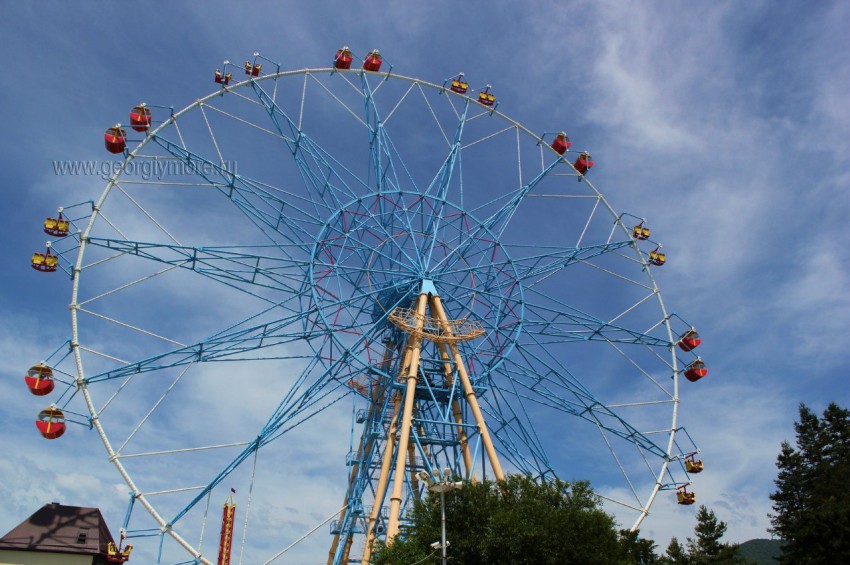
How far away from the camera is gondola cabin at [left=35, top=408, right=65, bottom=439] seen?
86.3 feet

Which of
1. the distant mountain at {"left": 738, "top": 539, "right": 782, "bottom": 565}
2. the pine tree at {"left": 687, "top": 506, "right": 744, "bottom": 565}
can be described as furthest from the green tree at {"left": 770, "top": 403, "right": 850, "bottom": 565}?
the distant mountain at {"left": 738, "top": 539, "right": 782, "bottom": 565}

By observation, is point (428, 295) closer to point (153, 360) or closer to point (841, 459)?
point (153, 360)

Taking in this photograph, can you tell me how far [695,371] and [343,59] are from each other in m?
22.3

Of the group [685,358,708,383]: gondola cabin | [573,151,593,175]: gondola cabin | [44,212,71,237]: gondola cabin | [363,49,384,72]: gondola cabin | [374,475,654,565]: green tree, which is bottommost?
[374,475,654,565]: green tree

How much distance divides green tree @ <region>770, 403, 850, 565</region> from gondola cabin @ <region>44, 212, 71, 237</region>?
122ft

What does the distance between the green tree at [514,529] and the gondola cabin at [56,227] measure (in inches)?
679

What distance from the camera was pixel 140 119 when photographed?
98.5 feet

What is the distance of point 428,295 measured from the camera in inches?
1294

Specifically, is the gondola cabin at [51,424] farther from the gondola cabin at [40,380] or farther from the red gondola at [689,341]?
the red gondola at [689,341]

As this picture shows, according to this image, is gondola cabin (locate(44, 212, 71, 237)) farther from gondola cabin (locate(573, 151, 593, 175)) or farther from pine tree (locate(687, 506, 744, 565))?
pine tree (locate(687, 506, 744, 565))

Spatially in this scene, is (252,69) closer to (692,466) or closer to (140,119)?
(140,119)

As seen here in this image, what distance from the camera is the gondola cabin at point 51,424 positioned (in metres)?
26.3

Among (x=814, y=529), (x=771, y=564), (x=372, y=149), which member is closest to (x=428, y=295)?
(x=372, y=149)

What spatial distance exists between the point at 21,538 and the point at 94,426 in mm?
16862
